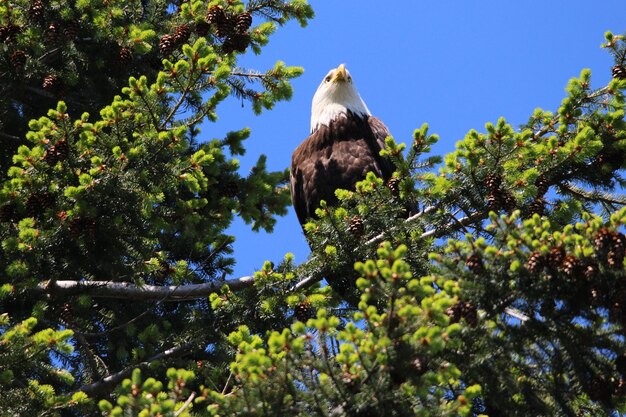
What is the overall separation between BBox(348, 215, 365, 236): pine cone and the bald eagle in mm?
2119

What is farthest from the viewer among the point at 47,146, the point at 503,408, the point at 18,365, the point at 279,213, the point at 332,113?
the point at 332,113

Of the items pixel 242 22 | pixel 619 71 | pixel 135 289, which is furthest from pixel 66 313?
pixel 619 71

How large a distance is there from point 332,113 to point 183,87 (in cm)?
304

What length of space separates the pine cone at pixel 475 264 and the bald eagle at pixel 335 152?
11.6 ft

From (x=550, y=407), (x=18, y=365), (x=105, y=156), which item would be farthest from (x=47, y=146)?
(x=550, y=407)

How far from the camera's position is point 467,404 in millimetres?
3072

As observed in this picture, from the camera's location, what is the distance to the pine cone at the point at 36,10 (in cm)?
585

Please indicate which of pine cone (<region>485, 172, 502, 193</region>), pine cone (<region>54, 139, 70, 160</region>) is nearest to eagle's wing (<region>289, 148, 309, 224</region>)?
pine cone (<region>54, 139, 70, 160</region>)

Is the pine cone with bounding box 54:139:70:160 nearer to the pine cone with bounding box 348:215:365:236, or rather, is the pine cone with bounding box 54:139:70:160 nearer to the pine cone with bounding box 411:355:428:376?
the pine cone with bounding box 348:215:365:236

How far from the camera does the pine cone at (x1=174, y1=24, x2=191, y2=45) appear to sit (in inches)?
230

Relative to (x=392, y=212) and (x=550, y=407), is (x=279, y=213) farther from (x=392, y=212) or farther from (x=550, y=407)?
(x=550, y=407)

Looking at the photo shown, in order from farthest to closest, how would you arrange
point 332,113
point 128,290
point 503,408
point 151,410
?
point 332,113
point 128,290
point 503,408
point 151,410

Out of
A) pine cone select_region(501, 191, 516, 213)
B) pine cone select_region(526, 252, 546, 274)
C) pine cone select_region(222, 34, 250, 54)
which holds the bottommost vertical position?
pine cone select_region(526, 252, 546, 274)

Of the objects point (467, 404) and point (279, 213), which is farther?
point (279, 213)
